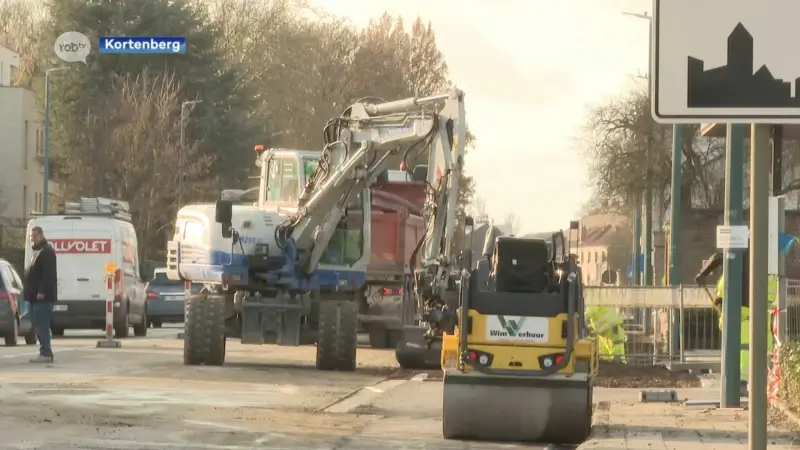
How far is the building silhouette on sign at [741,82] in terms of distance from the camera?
5.83m

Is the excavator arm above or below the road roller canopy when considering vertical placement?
above

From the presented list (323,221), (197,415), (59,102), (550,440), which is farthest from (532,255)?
(59,102)

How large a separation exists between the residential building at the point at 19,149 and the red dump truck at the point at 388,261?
151ft

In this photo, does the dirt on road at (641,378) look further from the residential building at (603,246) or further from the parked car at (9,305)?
the residential building at (603,246)

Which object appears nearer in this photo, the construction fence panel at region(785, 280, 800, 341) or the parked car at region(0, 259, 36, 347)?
the construction fence panel at region(785, 280, 800, 341)

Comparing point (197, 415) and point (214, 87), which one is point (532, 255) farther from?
point (214, 87)

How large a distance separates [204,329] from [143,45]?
121 feet

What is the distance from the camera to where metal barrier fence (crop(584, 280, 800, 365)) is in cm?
2864

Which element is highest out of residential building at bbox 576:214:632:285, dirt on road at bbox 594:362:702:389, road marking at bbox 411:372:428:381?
residential building at bbox 576:214:632:285

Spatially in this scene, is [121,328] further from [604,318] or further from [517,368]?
[517,368]

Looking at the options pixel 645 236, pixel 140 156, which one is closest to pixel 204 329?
pixel 645 236

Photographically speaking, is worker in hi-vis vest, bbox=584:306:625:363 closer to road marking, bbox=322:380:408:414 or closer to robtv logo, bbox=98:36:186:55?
road marking, bbox=322:380:408:414

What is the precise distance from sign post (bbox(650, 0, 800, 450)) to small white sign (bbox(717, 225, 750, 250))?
12.0m

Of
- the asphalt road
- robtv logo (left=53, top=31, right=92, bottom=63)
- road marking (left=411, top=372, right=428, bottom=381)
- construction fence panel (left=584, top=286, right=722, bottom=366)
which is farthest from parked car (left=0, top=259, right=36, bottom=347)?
robtv logo (left=53, top=31, right=92, bottom=63)
